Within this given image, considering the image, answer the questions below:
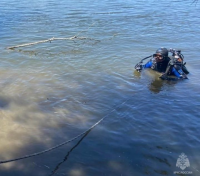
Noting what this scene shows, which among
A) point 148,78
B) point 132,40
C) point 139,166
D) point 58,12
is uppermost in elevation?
point 58,12

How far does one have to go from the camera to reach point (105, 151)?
6133mm

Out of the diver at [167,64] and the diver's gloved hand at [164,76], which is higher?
the diver at [167,64]

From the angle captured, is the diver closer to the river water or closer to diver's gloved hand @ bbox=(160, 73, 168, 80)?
diver's gloved hand @ bbox=(160, 73, 168, 80)

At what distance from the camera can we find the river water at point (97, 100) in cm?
591

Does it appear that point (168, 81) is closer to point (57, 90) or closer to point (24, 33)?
point (57, 90)

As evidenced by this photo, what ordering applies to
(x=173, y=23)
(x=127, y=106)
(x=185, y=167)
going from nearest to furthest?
1. (x=185, y=167)
2. (x=127, y=106)
3. (x=173, y=23)

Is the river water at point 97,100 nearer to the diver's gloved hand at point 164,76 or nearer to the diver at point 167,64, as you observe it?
the diver's gloved hand at point 164,76

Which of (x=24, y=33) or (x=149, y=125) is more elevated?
(x=24, y=33)

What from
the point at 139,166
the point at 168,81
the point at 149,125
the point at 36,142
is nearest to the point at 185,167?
the point at 139,166

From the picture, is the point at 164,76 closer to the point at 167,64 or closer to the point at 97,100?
the point at 167,64

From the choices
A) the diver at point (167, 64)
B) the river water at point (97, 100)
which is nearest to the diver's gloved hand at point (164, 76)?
the diver at point (167, 64)

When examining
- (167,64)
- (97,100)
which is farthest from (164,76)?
(97,100)

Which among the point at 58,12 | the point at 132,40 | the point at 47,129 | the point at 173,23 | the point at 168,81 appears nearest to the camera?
the point at 47,129

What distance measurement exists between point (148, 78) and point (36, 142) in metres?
5.36
